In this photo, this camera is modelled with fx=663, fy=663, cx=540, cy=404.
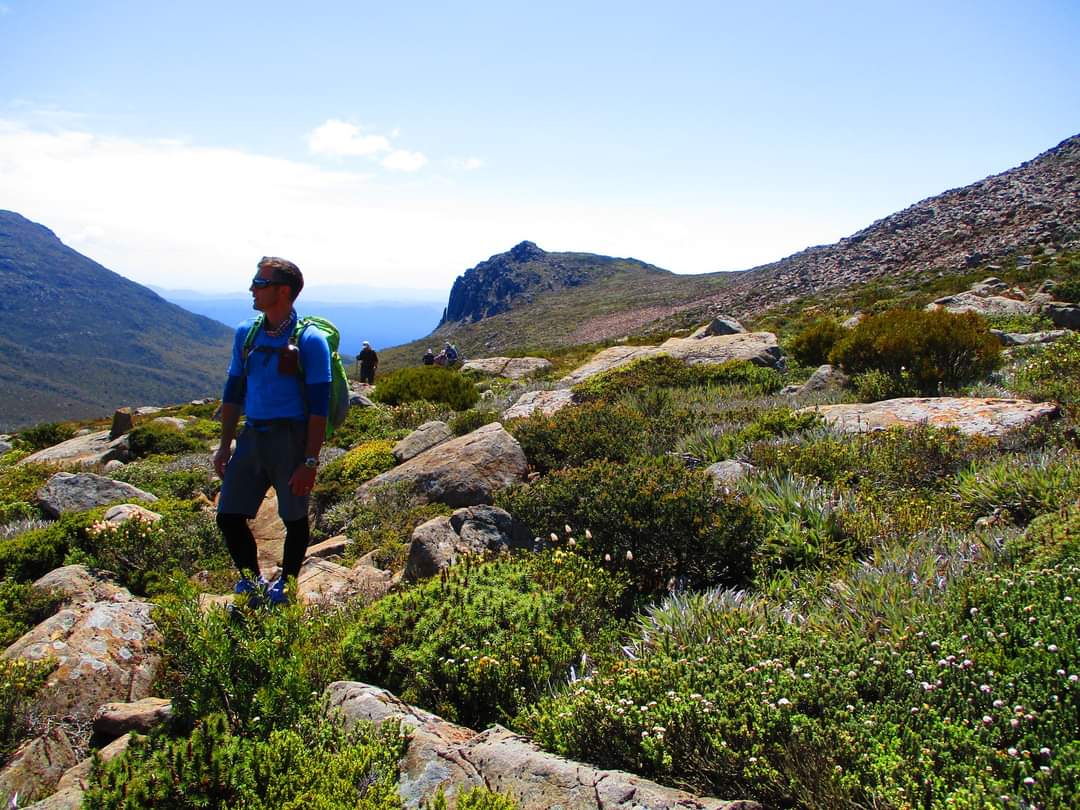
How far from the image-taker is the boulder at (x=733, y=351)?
1408cm

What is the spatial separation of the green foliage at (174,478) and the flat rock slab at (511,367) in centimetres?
1094

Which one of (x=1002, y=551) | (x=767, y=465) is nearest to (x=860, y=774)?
(x=1002, y=551)

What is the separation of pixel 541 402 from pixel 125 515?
6994 millimetres

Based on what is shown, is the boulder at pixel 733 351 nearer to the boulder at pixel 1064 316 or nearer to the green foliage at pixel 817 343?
the green foliage at pixel 817 343

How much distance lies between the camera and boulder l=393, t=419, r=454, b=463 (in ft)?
31.9

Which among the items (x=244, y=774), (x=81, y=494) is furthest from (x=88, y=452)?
(x=244, y=774)

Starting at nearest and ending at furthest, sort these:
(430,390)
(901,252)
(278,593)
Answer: (278,593) → (430,390) → (901,252)

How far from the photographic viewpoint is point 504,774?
8.79 ft

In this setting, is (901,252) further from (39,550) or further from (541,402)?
(39,550)

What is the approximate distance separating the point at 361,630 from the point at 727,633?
2089mm

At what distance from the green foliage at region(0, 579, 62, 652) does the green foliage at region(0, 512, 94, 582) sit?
0.50 metres

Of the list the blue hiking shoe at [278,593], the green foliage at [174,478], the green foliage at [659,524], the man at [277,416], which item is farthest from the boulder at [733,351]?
the blue hiking shoe at [278,593]

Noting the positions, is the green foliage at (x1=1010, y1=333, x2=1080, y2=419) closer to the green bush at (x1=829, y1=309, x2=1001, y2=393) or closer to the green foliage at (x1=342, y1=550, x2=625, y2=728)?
the green bush at (x1=829, y1=309, x2=1001, y2=393)

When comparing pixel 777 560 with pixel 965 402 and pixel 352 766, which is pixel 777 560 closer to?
pixel 352 766
